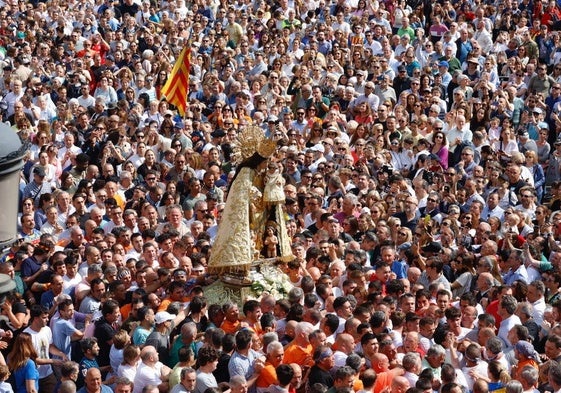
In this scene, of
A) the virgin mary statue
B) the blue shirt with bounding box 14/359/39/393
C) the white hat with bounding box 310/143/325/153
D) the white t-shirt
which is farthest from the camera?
the white hat with bounding box 310/143/325/153

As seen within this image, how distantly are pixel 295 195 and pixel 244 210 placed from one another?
131 inches

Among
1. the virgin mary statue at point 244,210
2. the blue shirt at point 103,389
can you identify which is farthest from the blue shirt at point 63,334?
the virgin mary statue at point 244,210

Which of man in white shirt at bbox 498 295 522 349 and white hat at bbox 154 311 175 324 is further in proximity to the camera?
man in white shirt at bbox 498 295 522 349

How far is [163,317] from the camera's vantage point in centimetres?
1195

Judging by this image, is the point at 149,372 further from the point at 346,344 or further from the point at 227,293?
the point at 227,293

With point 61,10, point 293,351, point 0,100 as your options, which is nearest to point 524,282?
point 293,351

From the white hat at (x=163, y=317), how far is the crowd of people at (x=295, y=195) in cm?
1

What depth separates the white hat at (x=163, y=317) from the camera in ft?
39.1

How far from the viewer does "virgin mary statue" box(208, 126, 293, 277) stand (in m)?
13.5

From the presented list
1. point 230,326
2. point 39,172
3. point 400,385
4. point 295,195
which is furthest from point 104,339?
point 39,172

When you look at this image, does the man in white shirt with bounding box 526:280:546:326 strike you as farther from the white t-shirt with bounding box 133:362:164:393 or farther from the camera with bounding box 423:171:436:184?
the camera with bounding box 423:171:436:184

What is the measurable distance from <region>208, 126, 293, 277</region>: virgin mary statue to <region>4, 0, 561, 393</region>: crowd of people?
8 centimetres

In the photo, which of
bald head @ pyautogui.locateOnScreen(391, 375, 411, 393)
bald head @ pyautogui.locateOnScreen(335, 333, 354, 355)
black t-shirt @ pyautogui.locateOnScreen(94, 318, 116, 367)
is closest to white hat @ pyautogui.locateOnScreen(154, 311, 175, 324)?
black t-shirt @ pyautogui.locateOnScreen(94, 318, 116, 367)

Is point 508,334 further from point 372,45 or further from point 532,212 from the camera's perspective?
point 372,45
